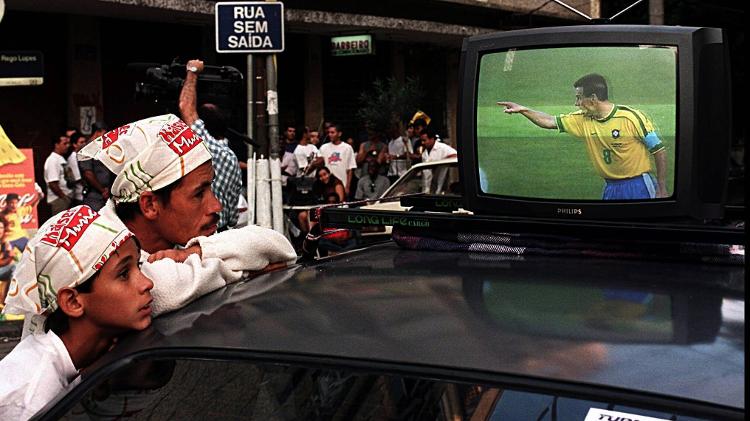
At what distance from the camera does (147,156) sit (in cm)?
253

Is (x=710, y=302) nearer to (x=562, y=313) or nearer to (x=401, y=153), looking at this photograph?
(x=562, y=313)

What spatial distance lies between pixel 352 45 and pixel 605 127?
1987 cm

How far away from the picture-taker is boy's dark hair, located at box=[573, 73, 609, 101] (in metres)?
2.72

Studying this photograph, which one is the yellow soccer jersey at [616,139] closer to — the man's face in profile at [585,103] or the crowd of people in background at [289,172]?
the man's face in profile at [585,103]

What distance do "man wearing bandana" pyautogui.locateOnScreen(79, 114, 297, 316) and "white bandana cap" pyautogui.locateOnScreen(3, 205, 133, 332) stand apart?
0.21m

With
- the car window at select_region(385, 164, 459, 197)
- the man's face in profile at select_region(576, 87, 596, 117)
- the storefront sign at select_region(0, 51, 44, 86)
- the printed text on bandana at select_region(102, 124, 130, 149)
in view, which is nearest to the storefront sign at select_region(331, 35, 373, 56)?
the car window at select_region(385, 164, 459, 197)

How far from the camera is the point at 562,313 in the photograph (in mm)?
1952

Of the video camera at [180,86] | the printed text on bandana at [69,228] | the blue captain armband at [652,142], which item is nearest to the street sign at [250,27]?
the video camera at [180,86]

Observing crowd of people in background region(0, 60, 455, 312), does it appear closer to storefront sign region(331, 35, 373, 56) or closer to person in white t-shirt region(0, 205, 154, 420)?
storefront sign region(331, 35, 373, 56)

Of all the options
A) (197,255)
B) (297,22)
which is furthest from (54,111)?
(197,255)

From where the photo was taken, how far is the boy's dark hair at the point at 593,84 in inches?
107

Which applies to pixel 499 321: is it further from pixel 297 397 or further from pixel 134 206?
pixel 134 206

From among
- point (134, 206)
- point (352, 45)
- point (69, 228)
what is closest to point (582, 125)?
point (134, 206)

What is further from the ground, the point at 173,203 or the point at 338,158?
the point at 173,203
